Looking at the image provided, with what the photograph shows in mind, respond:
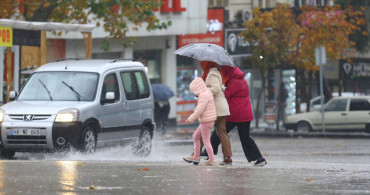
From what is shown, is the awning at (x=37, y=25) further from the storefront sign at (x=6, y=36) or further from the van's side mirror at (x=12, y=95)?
the van's side mirror at (x=12, y=95)

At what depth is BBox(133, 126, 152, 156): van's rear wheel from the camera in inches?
756

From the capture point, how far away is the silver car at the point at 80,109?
55.3ft

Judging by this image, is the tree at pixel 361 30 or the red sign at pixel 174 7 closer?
the red sign at pixel 174 7

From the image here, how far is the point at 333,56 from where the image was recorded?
118 feet

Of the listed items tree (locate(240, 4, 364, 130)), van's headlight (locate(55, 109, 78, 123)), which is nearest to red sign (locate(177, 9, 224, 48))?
tree (locate(240, 4, 364, 130))

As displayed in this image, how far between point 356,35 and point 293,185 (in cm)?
3628

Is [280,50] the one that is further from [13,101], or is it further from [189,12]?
[13,101]

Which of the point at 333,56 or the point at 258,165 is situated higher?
the point at 333,56

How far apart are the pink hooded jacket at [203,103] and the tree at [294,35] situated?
20.8 metres

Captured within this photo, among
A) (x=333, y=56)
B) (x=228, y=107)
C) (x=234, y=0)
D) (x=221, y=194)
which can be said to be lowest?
(x=221, y=194)

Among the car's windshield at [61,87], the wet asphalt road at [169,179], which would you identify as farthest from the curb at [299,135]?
the wet asphalt road at [169,179]

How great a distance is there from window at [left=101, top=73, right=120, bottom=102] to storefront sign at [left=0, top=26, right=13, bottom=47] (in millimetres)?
3180

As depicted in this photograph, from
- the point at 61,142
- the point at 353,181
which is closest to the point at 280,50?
the point at 61,142

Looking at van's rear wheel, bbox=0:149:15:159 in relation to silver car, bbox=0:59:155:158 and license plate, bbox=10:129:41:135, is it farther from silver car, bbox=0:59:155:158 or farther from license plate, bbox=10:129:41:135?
license plate, bbox=10:129:41:135
